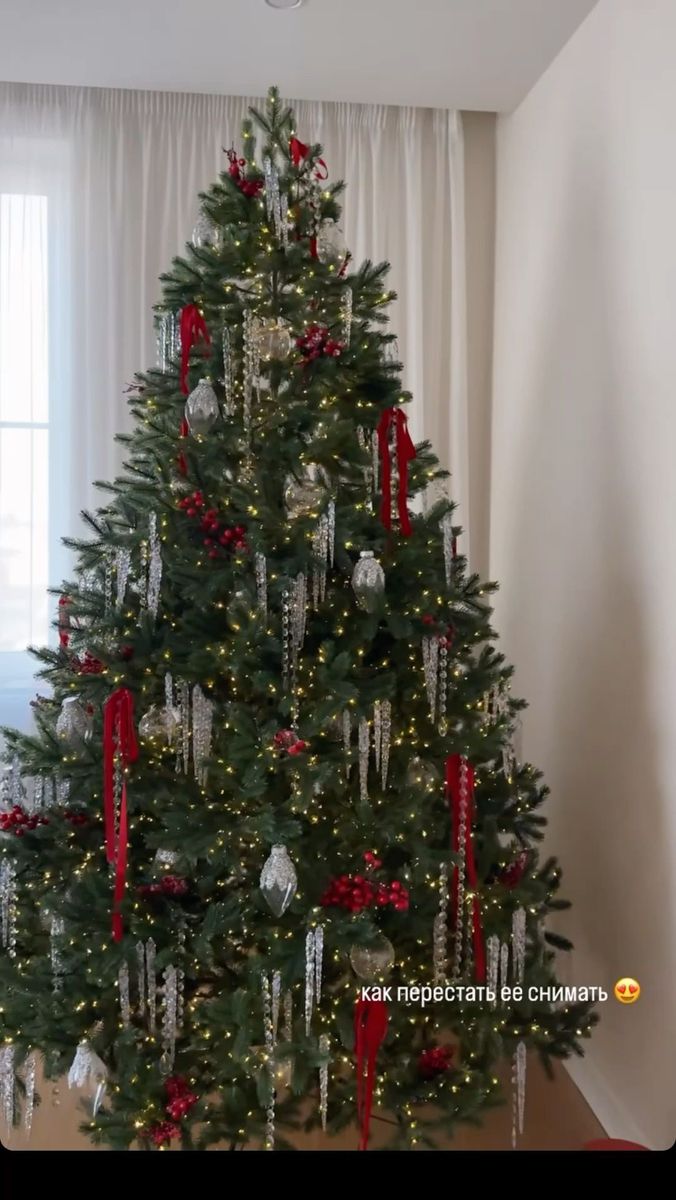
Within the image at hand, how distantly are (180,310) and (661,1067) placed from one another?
74.3 inches

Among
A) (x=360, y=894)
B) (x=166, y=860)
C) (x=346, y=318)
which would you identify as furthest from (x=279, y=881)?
(x=346, y=318)

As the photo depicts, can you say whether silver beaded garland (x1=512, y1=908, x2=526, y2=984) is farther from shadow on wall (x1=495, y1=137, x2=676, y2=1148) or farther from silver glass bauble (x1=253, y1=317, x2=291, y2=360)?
silver glass bauble (x1=253, y1=317, x2=291, y2=360)

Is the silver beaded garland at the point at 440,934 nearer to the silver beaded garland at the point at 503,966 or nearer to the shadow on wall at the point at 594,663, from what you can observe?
the silver beaded garland at the point at 503,966

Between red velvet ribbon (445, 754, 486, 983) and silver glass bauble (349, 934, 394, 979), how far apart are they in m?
0.21

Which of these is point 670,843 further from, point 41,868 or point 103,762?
point 41,868

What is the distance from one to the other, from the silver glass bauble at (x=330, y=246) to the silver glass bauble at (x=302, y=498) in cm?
52

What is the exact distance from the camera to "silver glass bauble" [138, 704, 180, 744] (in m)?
1.88

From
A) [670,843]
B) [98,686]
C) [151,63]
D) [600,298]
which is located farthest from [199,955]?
[151,63]

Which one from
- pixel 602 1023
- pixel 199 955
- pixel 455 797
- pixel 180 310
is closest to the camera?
pixel 199 955

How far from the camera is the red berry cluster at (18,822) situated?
1.94m

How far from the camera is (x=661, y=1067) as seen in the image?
1.98 m

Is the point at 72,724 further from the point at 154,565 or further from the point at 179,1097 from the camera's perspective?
the point at 179,1097

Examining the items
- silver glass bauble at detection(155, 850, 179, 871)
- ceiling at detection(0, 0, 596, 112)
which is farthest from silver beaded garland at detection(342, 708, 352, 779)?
ceiling at detection(0, 0, 596, 112)

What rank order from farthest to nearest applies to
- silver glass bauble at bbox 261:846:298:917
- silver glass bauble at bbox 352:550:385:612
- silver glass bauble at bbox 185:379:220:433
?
silver glass bauble at bbox 185:379:220:433, silver glass bauble at bbox 352:550:385:612, silver glass bauble at bbox 261:846:298:917
